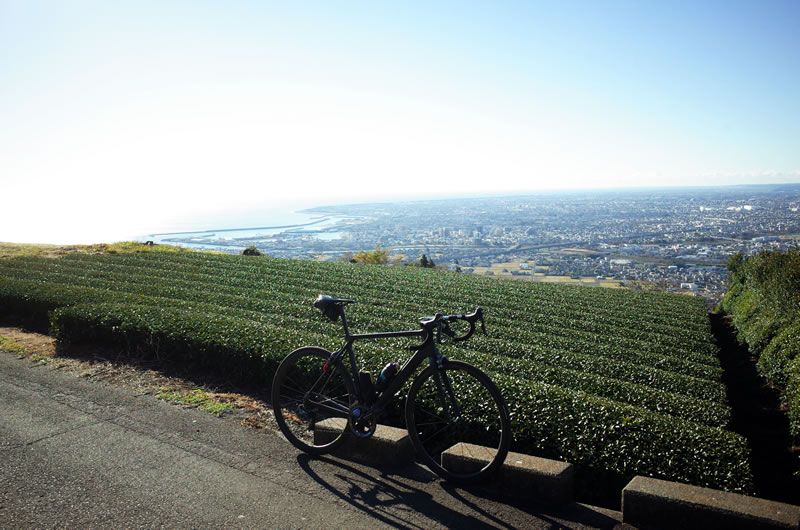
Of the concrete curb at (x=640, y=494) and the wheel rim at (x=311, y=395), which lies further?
the wheel rim at (x=311, y=395)

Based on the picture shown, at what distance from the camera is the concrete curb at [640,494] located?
298 cm

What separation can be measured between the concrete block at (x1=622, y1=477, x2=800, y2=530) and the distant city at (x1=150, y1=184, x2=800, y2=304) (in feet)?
69.5

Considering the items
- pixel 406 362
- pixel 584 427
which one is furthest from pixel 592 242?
pixel 406 362

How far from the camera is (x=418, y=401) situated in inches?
172

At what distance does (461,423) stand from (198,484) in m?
2.09

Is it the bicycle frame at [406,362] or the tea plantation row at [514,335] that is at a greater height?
the bicycle frame at [406,362]

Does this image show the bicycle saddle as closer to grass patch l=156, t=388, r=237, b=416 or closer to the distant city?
grass patch l=156, t=388, r=237, b=416

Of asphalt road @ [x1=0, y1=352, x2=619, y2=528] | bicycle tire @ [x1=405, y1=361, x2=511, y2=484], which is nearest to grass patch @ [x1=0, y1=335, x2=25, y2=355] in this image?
asphalt road @ [x1=0, y1=352, x2=619, y2=528]

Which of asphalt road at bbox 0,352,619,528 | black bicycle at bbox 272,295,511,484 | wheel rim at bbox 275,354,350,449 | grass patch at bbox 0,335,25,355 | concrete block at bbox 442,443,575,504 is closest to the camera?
asphalt road at bbox 0,352,619,528

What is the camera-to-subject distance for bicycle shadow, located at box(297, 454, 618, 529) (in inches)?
132

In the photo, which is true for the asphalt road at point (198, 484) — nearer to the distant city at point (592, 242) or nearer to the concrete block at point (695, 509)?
the concrete block at point (695, 509)

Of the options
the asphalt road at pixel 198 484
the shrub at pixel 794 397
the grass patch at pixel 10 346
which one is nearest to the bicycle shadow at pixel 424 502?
the asphalt road at pixel 198 484

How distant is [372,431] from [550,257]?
181 feet

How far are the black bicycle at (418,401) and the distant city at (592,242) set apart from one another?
21046mm
